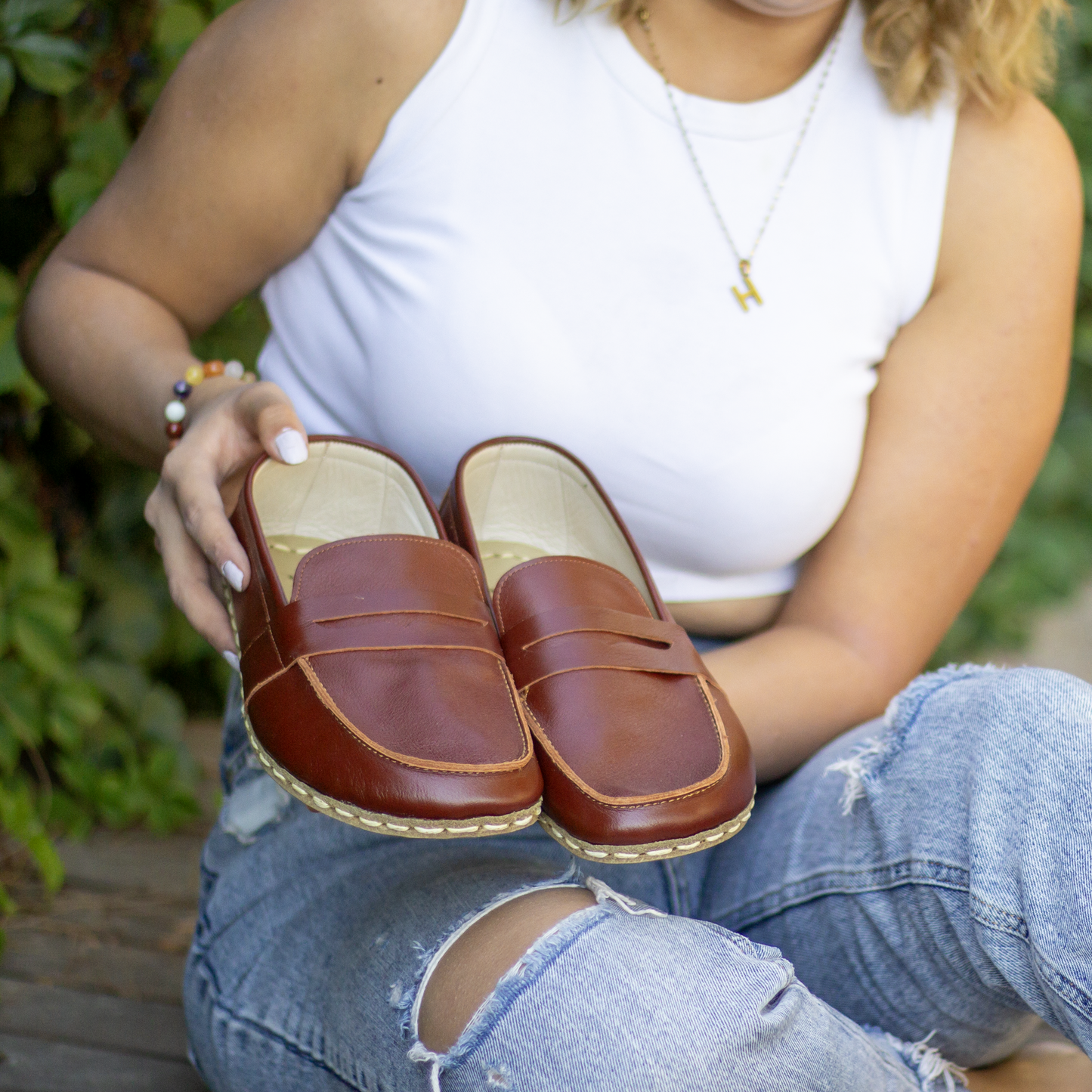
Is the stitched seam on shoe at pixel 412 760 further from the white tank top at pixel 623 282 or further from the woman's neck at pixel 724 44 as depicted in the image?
the woman's neck at pixel 724 44

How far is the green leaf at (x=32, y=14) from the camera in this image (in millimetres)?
1218

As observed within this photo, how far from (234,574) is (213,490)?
70mm

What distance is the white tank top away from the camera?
98cm

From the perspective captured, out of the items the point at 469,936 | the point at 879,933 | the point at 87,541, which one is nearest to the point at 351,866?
the point at 469,936

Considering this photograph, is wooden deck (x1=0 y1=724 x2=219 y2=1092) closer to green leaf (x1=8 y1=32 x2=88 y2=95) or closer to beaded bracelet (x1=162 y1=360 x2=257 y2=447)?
beaded bracelet (x1=162 y1=360 x2=257 y2=447)

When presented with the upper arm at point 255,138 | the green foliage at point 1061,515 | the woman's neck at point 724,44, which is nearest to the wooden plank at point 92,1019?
the upper arm at point 255,138

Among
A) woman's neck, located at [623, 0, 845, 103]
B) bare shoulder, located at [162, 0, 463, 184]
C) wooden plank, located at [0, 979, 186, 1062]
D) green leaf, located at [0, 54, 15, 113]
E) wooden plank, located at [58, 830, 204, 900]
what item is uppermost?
woman's neck, located at [623, 0, 845, 103]

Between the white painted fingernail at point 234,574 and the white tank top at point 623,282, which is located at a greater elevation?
the white tank top at point 623,282

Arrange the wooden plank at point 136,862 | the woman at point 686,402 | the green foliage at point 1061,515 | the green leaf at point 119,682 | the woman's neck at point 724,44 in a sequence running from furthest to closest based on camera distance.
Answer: the green foliage at point 1061,515 < the green leaf at point 119,682 < the wooden plank at point 136,862 < the woman's neck at point 724,44 < the woman at point 686,402

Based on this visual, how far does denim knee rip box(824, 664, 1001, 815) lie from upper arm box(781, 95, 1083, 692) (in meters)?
0.16

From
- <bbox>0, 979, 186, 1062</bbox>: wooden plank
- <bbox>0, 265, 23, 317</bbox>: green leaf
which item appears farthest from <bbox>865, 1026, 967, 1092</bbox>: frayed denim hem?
<bbox>0, 265, 23, 317</bbox>: green leaf

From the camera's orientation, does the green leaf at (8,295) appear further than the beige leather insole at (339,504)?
Yes

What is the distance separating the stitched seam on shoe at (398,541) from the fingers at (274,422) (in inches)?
2.6

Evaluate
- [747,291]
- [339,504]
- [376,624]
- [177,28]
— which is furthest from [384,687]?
[177,28]
